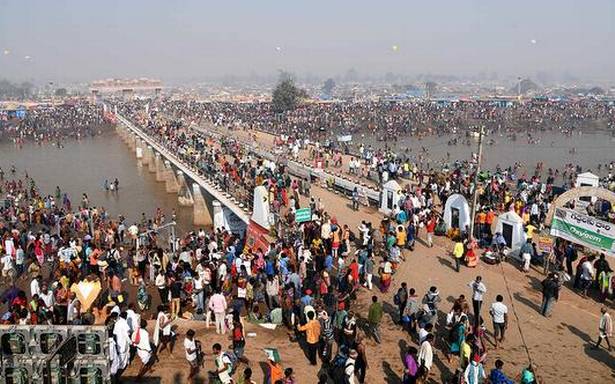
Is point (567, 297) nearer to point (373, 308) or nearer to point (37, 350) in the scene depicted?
point (373, 308)

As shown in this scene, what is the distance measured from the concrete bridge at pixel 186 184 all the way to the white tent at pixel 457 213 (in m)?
6.54

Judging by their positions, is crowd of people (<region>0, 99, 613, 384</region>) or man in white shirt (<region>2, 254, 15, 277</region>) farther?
man in white shirt (<region>2, 254, 15, 277</region>)

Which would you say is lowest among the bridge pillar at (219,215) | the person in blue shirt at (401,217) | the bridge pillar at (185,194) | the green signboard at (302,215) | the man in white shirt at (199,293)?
the bridge pillar at (185,194)

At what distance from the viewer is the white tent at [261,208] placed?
16188 mm

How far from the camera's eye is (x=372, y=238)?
1407 cm

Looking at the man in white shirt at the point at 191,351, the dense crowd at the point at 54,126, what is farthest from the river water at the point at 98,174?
the man in white shirt at the point at 191,351

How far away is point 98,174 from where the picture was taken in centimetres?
4184

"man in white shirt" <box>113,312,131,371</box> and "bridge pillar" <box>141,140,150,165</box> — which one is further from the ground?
"man in white shirt" <box>113,312,131,371</box>

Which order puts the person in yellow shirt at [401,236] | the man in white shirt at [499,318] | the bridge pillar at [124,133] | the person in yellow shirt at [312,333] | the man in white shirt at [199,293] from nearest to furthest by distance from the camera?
the person in yellow shirt at [312,333], the man in white shirt at [499,318], the man in white shirt at [199,293], the person in yellow shirt at [401,236], the bridge pillar at [124,133]

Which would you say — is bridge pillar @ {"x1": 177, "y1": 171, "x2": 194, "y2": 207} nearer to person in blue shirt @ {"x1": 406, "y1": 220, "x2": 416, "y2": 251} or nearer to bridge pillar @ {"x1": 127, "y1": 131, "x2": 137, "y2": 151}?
person in blue shirt @ {"x1": 406, "y1": 220, "x2": 416, "y2": 251}

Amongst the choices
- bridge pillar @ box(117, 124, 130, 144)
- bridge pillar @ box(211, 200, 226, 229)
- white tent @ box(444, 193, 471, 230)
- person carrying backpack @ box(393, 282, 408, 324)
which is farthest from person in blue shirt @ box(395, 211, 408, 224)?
bridge pillar @ box(117, 124, 130, 144)

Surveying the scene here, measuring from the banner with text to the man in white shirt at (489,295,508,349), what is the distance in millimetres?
3853

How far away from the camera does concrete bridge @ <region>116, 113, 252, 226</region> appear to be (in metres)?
20.6

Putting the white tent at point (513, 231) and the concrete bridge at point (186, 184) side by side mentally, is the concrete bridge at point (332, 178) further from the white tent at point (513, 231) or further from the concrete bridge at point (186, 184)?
the white tent at point (513, 231)
